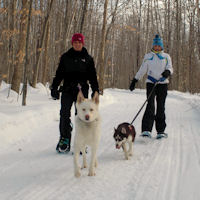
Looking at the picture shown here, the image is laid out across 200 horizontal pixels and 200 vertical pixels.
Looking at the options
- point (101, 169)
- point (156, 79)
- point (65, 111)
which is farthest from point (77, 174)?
point (156, 79)

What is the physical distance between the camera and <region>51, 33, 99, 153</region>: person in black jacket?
168 inches

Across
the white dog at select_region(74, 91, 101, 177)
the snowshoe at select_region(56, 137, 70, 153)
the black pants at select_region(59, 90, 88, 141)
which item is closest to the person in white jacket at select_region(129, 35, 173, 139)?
the black pants at select_region(59, 90, 88, 141)

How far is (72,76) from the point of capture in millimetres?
4352

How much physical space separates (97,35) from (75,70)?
27.1m

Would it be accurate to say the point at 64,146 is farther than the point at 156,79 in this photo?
No

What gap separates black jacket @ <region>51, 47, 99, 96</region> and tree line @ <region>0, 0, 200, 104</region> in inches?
173

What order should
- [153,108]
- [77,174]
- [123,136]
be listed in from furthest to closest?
[153,108], [123,136], [77,174]

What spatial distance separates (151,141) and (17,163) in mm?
3056

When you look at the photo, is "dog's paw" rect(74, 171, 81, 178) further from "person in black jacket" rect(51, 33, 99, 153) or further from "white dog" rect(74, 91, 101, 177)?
"person in black jacket" rect(51, 33, 99, 153)

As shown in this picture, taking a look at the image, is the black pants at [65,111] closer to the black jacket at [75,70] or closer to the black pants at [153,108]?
the black jacket at [75,70]

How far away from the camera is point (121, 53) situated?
145ft

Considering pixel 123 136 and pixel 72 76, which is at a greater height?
pixel 72 76

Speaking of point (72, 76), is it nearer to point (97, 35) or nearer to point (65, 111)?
point (65, 111)

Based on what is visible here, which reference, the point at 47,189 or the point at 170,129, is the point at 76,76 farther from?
the point at 170,129
